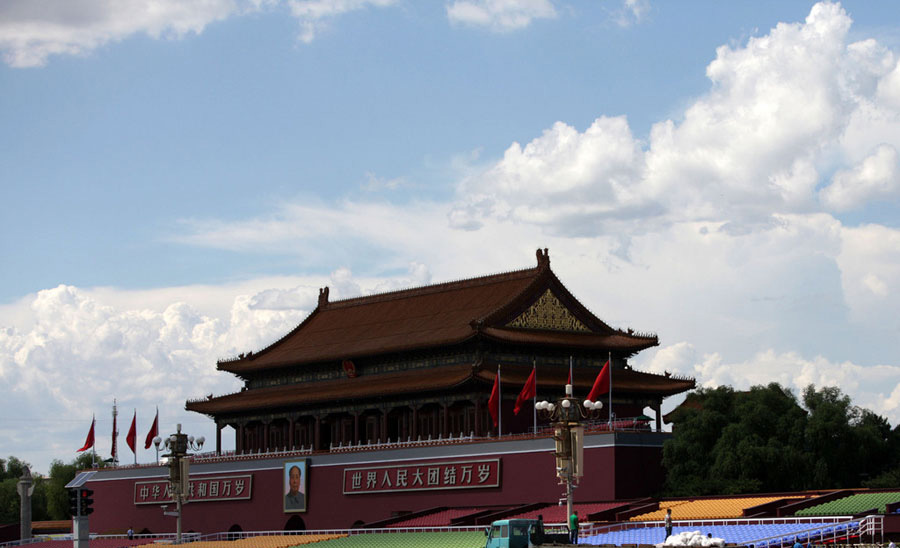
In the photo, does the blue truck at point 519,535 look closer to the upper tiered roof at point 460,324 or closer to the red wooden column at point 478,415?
the red wooden column at point 478,415

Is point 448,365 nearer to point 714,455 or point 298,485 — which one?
point 298,485

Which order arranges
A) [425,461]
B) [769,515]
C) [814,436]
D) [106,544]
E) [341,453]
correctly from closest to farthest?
1. [769,515]
2. [814,436]
3. [425,461]
4. [341,453]
5. [106,544]

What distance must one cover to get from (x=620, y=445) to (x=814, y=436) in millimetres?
7730

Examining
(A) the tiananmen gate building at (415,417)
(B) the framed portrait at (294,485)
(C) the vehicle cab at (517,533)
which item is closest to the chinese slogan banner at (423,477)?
(A) the tiananmen gate building at (415,417)

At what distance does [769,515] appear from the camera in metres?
48.2

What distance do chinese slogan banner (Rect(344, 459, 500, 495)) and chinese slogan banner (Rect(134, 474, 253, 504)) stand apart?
917cm

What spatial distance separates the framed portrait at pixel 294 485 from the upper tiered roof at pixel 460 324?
21.4 feet

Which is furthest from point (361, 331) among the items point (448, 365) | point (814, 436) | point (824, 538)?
point (824, 538)

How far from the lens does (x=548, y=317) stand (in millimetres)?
71062

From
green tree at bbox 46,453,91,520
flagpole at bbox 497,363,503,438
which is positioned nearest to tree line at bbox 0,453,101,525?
green tree at bbox 46,453,91,520

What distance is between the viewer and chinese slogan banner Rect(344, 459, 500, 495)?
→ 62.0 m

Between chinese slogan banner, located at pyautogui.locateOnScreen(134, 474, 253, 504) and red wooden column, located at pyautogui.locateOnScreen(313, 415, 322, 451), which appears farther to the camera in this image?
chinese slogan banner, located at pyautogui.locateOnScreen(134, 474, 253, 504)

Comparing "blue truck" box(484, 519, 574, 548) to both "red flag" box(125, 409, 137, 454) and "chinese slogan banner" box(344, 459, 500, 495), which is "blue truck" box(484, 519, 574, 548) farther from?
"red flag" box(125, 409, 137, 454)

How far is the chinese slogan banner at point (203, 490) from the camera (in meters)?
75.5
